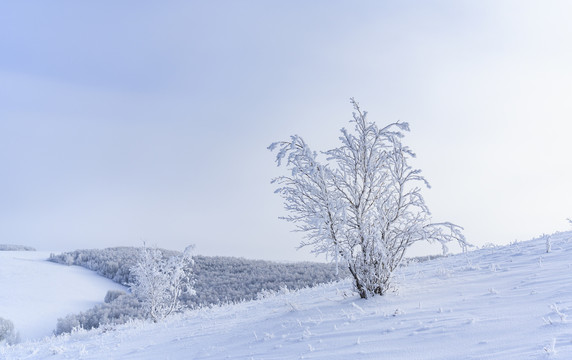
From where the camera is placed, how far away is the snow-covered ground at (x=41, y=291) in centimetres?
3666

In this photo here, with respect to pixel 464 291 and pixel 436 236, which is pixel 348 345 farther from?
pixel 436 236

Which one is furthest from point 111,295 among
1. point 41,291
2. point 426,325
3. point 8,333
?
point 426,325

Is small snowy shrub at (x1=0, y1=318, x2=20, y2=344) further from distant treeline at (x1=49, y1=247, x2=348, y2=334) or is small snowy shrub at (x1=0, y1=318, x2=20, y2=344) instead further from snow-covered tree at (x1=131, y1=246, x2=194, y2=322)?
snow-covered tree at (x1=131, y1=246, x2=194, y2=322)

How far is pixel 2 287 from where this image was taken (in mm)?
43438

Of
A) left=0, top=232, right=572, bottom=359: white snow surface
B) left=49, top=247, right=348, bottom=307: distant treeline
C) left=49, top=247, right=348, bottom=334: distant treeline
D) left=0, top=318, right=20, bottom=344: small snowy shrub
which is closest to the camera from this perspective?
left=0, top=232, right=572, bottom=359: white snow surface

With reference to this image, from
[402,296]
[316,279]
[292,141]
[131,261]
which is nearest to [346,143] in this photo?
[292,141]

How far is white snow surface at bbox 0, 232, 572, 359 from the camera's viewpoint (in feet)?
15.5

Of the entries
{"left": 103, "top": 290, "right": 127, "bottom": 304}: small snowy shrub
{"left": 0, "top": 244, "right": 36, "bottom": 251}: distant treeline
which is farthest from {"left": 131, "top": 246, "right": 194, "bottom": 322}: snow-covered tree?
{"left": 0, "top": 244, "right": 36, "bottom": 251}: distant treeline

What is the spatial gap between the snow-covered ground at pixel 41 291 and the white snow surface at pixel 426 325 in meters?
31.2

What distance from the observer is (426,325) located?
5.79 metres

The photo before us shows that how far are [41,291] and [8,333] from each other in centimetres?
1369

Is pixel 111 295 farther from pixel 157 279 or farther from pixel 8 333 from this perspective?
pixel 157 279

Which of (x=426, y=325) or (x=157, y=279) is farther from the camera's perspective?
(x=157, y=279)

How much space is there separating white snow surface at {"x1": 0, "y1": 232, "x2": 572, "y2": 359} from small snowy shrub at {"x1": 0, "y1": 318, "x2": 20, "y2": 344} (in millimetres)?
24787
